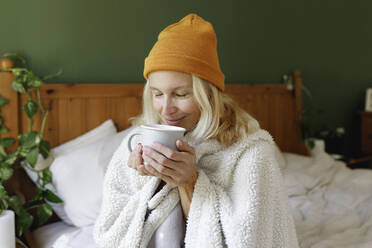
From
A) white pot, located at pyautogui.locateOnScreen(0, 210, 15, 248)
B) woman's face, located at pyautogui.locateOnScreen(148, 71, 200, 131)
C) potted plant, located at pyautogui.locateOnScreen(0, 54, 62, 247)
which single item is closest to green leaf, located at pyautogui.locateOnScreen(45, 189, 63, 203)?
potted plant, located at pyautogui.locateOnScreen(0, 54, 62, 247)

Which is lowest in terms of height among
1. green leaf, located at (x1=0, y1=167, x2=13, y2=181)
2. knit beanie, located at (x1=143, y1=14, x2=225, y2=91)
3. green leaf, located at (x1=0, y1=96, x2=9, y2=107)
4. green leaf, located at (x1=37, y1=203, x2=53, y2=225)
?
green leaf, located at (x1=37, y1=203, x2=53, y2=225)

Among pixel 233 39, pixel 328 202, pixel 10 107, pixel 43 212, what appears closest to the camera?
pixel 43 212

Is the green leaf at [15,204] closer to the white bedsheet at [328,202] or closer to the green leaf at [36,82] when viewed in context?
the green leaf at [36,82]

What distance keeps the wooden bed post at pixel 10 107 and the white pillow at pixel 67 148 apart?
156 mm

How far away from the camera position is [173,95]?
0.97 metres

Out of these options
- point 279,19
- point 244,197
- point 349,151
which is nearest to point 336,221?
point 244,197

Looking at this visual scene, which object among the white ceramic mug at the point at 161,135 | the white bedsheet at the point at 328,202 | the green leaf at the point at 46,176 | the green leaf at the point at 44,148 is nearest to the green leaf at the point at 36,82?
the green leaf at the point at 44,148

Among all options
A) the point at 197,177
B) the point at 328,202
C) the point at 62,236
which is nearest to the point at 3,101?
the point at 62,236

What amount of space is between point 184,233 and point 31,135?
855 mm

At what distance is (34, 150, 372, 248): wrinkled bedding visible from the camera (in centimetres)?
134

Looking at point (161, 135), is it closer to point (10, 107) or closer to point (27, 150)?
point (27, 150)

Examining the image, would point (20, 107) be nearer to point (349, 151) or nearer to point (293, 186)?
point (293, 186)

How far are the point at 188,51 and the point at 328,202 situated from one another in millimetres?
1266

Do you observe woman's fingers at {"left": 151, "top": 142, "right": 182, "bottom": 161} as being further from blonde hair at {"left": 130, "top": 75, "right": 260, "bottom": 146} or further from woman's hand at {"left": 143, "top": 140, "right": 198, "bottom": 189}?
blonde hair at {"left": 130, "top": 75, "right": 260, "bottom": 146}
